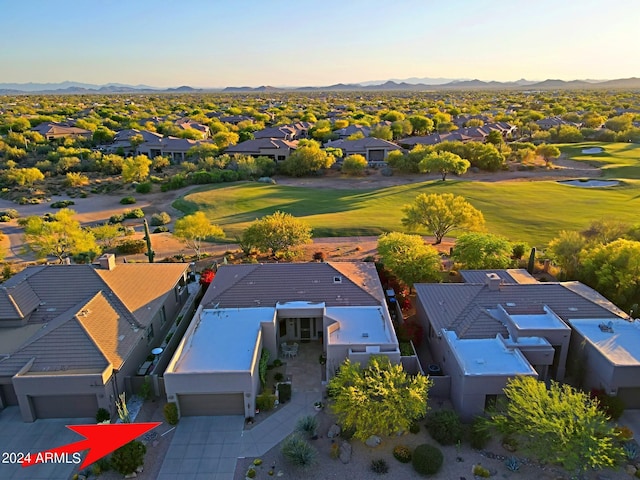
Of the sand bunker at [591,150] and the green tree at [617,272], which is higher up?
the green tree at [617,272]

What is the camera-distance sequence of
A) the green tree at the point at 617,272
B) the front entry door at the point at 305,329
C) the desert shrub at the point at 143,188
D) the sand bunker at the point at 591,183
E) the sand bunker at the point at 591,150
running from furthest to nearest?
the sand bunker at the point at 591,150, the desert shrub at the point at 143,188, the sand bunker at the point at 591,183, the green tree at the point at 617,272, the front entry door at the point at 305,329

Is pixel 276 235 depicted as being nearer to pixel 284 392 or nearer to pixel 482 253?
pixel 482 253

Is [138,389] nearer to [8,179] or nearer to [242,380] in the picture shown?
[242,380]

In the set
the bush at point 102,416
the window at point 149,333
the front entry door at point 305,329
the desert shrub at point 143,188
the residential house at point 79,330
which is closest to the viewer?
the residential house at point 79,330

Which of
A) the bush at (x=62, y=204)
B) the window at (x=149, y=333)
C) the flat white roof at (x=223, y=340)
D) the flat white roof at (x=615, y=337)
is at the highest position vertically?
the flat white roof at (x=615, y=337)

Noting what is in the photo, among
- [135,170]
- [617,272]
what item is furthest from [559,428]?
[135,170]

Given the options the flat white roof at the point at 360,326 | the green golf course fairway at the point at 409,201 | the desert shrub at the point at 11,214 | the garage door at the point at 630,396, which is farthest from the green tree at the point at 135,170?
the garage door at the point at 630,396

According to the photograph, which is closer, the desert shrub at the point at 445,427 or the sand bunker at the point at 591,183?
the desert shrub at the point at 445,427

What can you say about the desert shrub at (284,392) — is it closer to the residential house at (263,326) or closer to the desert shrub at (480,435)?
the residential house at (263,326)

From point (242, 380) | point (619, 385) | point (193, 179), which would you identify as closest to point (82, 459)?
point (242, 380)
